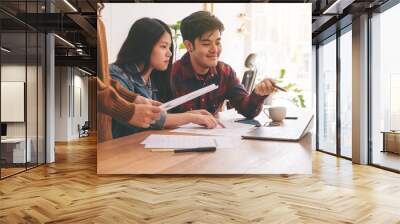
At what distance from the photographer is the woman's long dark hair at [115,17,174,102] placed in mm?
6008

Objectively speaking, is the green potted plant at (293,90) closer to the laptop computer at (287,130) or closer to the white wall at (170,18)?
the laptop computer at (287,130)

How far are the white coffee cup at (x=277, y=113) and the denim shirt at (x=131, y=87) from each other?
67.3 inches

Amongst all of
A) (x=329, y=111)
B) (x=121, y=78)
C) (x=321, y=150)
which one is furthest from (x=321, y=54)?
(x=121, y=78)

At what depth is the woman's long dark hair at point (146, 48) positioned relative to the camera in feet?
19.7

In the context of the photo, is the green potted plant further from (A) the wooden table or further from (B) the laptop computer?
(A) the wooden table

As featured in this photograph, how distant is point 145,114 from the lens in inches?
236

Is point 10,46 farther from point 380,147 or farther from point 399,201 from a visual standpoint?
point 380,147

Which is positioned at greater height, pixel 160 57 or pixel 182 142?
pixel 160 57

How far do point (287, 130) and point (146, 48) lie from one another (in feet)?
8.52

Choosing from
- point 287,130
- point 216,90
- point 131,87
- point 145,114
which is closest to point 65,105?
point 131,87

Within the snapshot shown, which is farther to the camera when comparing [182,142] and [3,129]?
[3,129]

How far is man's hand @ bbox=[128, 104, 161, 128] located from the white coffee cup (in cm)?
179

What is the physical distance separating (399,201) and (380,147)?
310 centimetres

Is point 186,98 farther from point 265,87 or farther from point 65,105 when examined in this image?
point 65,105
